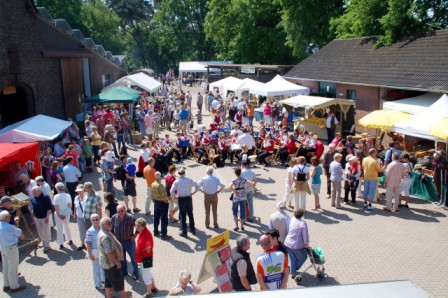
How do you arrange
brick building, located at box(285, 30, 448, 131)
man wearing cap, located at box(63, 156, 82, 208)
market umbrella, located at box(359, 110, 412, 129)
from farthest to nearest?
brick building, located at box(285, 30, 448, 131), market umbrella, located at box(359, 110, 412, 129), man wearing cap, located at box(63, 156, 82, 208)

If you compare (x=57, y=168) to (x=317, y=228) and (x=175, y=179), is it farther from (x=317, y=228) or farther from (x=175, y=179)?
(x=317, y=228)

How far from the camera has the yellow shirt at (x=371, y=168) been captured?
11.5 meters

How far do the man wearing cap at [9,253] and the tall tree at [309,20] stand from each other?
29.3 metres

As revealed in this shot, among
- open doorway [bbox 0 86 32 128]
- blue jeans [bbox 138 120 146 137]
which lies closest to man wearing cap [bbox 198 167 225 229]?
open doorway [bbox 0 86 32 128]

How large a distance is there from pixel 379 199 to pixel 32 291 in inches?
358

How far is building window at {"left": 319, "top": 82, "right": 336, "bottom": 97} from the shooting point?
25.5 m

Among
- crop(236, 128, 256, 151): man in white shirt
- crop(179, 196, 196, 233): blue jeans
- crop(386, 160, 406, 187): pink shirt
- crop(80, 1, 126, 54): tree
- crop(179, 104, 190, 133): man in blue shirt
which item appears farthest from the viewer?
crop(80, 1, 126, 54): tree

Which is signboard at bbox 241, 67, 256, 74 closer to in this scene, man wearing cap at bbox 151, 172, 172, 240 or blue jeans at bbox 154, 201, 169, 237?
man wearing cap at bbox 151, 172, 172, 240

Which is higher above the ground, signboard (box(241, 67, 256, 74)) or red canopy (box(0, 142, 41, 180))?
signboard (box(241, 67, 256, 74))

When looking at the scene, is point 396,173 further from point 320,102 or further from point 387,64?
point 387,64

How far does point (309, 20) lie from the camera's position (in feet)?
111

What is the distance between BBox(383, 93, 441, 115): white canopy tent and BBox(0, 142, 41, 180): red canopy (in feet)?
42.3

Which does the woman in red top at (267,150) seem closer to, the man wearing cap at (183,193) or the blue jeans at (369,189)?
the blue jeans at (369,189)

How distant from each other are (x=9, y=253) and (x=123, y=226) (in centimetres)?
203
